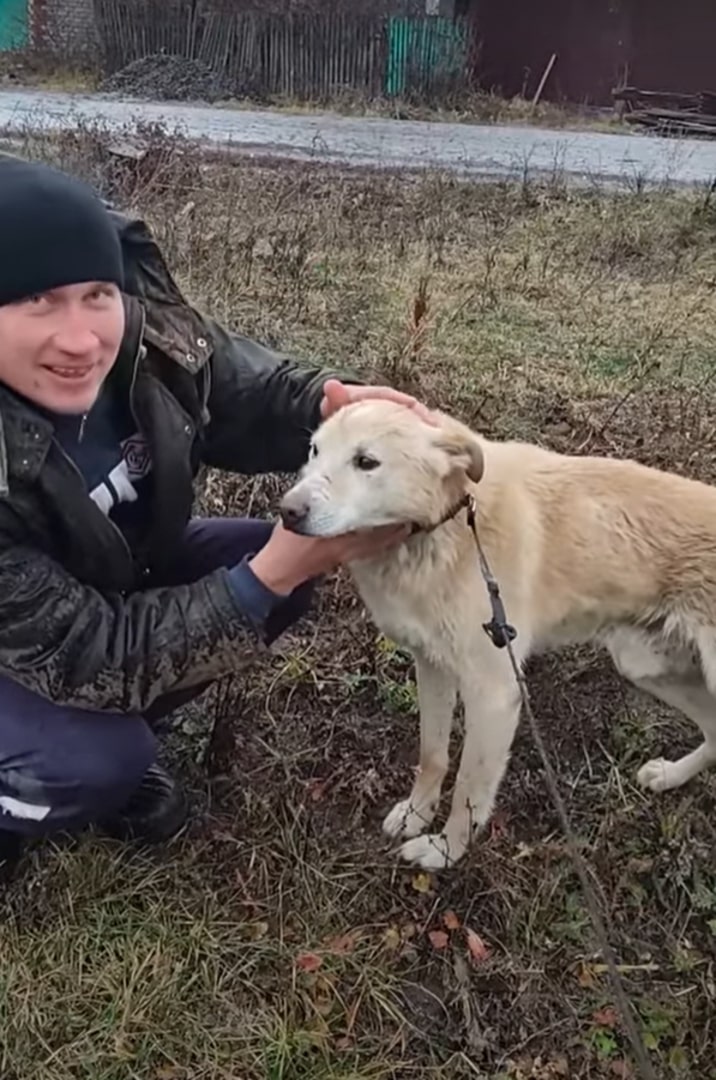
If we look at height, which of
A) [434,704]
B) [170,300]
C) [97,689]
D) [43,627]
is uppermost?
[170,300]

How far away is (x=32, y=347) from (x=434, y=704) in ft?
→ 4.31

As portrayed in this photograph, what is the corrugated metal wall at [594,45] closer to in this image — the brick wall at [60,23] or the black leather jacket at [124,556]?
the brick wall at [60,23]

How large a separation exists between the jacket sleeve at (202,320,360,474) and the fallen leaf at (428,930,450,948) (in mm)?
1167

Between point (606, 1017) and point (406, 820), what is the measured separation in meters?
0.68

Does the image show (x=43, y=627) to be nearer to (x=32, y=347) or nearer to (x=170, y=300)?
(x=32, y=347)

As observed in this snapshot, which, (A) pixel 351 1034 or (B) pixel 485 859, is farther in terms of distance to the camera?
(B) pixel 485 859

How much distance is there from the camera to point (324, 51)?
20.1 meters

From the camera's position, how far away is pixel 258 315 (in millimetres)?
5688

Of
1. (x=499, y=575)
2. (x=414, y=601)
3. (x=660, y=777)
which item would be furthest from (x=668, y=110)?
(x=414, y=601)

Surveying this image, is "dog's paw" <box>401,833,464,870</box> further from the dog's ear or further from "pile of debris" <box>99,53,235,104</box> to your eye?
"pile of debris" <box>99,53,235,104</box>

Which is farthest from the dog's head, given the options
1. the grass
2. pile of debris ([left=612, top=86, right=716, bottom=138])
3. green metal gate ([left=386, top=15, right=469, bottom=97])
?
green metal gate ([left=386, top=15, right=469, bottom=97])

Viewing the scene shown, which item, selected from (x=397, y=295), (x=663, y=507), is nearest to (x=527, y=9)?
(x=397, y=295)

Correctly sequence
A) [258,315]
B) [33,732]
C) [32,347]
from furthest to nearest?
[258,315] < [33,732] < [32,347]

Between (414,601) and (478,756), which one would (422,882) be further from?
(414,601)
